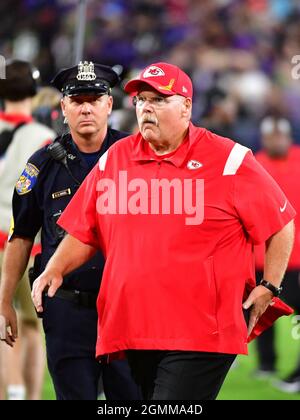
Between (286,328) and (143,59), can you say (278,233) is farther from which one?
(143,59)

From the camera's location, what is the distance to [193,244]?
4.83 metres

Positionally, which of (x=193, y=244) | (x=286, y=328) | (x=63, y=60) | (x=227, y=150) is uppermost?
(x=63, y=60)

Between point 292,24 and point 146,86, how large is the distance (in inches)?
547

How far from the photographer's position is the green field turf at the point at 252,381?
893cm

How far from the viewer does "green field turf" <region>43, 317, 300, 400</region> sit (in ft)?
29.3

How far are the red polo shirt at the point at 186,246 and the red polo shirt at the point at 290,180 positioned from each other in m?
4.47

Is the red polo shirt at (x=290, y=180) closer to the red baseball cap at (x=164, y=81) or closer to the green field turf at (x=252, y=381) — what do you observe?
the green field turf at (x=252, y=381)

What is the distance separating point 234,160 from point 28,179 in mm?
1183

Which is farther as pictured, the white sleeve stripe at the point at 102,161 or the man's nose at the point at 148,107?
the white sleeve stripe at the point at 102,161

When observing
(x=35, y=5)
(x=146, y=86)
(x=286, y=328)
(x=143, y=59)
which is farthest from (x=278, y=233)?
(x=35, y=5)

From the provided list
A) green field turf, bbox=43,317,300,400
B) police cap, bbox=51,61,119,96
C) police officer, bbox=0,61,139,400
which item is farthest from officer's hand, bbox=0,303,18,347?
green field turf, bbox=43,317,300,400

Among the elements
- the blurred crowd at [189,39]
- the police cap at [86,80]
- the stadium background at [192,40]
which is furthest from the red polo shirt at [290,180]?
the blurred crowd at [189,39]

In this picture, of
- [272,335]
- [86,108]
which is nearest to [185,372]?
[86,108]

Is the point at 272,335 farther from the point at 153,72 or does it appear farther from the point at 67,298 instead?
the point at 153,72
